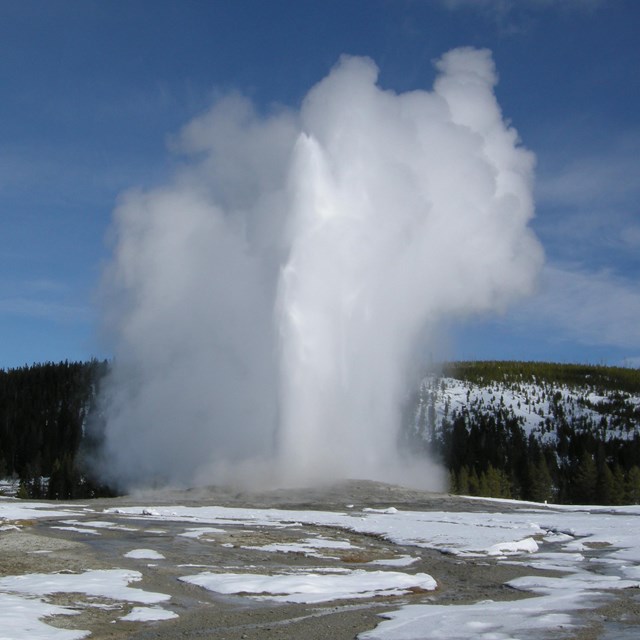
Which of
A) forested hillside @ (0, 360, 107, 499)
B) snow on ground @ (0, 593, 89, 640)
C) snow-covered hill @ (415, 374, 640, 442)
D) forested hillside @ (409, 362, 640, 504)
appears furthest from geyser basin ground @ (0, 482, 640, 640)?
snow-covered hill @ (415, 374, 640, 442)

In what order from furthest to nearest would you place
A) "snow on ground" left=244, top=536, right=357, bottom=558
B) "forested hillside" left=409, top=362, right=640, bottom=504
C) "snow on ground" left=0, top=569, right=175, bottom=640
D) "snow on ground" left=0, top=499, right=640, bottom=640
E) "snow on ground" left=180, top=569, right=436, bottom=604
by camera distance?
1. "forested hillside" left=409, top=362, right=640, bottom=504
2. "snow on ground" left=244, top=536, right=357, bottom=558
3. "snow on ground" left=180, top=569, right=436, bottom=604
4. "snow on ground" left=0, top=499, right=640, bottom=640
5. "snow on ground" left=0, top=569, right=175, bottom=640

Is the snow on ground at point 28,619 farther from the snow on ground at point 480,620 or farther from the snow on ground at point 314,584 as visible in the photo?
the snow on ground at point 480,620

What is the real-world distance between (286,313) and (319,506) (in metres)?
16.0

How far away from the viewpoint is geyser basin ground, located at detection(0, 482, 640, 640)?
10500 mm

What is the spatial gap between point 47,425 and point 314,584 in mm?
124539

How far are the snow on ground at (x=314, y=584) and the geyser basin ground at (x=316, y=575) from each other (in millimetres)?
39

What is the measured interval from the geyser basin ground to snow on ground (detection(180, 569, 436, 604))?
0.04 m

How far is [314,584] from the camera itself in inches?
538

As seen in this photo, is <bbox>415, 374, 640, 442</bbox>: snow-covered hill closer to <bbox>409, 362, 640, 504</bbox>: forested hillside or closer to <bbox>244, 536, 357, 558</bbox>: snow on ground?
<bbox>409, 362, 640, 504</bbox>: forested hillside

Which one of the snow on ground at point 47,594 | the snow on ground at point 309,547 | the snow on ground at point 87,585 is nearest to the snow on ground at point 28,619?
the snow on ground at point 47,594

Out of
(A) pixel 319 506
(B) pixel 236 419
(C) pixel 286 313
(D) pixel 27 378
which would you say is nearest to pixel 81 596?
(A) pixel 319 506

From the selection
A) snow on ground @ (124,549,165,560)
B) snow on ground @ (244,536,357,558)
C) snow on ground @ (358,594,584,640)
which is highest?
snow on ground @ (124,549,165,560)

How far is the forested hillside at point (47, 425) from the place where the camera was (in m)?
79.4

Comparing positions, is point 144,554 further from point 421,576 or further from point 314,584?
point 421,576
